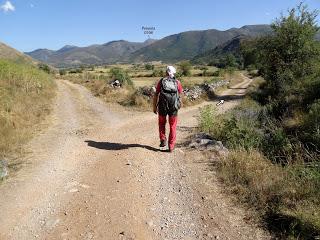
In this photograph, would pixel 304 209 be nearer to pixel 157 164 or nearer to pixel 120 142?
pixel 157 164

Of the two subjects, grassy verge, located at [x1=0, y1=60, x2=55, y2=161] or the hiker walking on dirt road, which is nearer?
the hiker walking on dirt road

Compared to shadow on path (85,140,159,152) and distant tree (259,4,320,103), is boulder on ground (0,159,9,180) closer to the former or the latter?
shadow on path (85,140,159,152)

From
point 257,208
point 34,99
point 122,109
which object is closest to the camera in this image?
point 257,208

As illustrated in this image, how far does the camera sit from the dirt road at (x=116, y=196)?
206 inches

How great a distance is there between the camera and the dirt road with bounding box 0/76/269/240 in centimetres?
523

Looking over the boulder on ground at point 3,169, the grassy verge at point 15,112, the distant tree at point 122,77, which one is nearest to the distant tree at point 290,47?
the distant tree at point 122,77

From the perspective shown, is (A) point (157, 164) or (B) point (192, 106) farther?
(B) point (192, 106)

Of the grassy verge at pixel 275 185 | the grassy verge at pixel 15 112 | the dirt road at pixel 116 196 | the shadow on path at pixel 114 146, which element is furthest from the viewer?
the grassy verge at pixel 15 112

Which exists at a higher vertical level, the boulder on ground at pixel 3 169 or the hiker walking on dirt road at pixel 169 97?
the hiker walking on dirt road at pixel 169 97

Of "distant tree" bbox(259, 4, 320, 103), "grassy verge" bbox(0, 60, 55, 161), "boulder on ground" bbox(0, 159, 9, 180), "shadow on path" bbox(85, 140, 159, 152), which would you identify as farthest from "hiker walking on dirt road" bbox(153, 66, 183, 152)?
"distant tree" bbox(259, 4, 320, 103)

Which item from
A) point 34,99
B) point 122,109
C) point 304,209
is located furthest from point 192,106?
point 304,209

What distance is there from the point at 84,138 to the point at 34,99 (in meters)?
8.96

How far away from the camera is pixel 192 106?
20.1 meters

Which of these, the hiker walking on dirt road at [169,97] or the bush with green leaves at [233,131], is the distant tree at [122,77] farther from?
the hiker walking on dirt road at [169,97]
